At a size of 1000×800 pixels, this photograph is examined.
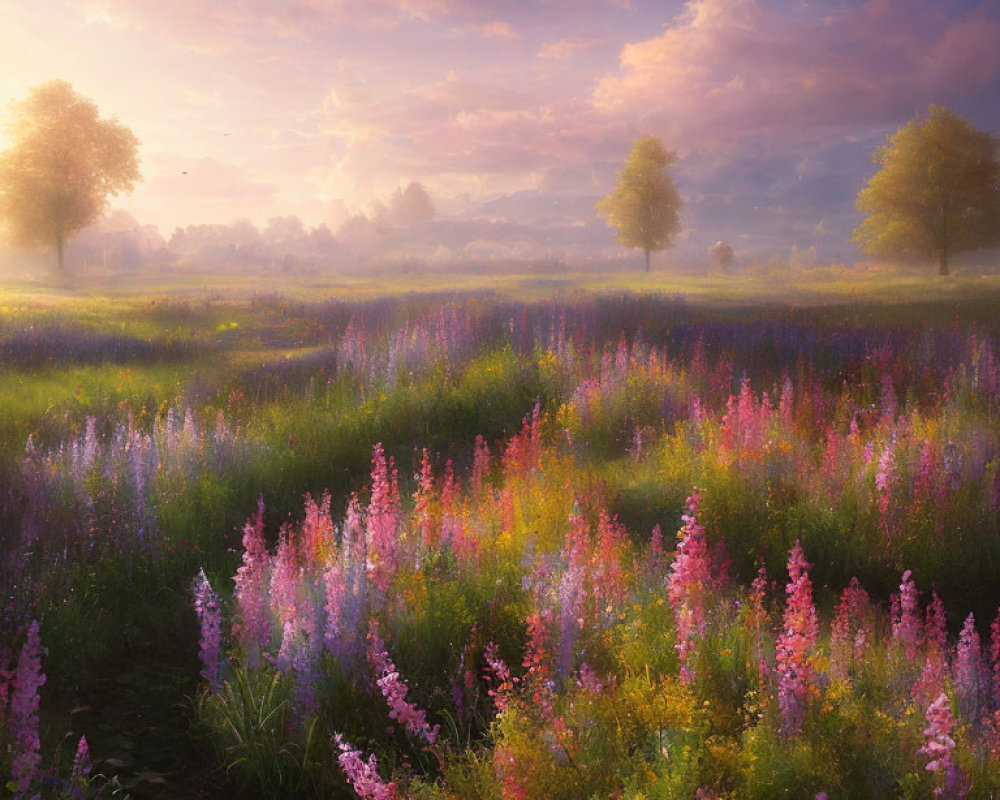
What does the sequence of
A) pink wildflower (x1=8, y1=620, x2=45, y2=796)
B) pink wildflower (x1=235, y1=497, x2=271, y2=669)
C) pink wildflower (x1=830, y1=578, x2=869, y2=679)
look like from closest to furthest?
pink wildflower (x1=8, y1=620, x2=45, y2=796) < pink wildflower (x1=830, y1=578, x2=869, y2=679) < pink wildflower (x1=235, y1=497, x2=271, y2=669)

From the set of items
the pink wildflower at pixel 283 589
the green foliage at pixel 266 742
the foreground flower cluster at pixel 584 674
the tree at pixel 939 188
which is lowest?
the green foliage at pixel 266 742

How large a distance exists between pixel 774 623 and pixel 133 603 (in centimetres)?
393

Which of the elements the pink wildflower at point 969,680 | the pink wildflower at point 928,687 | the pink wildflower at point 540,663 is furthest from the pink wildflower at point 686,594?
the pink wildflower at point 969,680

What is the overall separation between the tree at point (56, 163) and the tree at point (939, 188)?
42555mm

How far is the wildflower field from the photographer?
104 inches

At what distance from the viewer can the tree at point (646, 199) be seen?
5406 centimetres

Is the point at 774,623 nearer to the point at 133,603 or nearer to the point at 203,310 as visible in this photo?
the point at 133,603

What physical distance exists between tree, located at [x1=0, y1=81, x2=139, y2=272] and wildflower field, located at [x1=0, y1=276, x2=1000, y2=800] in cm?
3802

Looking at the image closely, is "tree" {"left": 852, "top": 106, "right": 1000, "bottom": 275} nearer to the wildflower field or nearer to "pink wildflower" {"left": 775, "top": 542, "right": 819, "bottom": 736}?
the wildflower field

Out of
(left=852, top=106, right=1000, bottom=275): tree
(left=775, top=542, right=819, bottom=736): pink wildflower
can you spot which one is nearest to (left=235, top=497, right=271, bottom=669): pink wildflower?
(left=775, top=542, right=819, bottom=736): pink wildflower

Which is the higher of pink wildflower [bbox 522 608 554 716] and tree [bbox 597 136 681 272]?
tree [bbox 597 136 681 272]

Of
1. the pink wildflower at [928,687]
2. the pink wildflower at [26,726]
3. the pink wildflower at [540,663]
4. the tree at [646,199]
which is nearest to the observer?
the pink wildflower at [26,726]

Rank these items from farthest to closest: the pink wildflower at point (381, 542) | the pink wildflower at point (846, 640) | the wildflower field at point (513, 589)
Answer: the pink wildflower at point (381, 542) < the pink wildflower at point (846, 640) < the wildflower field at point (513, 589)

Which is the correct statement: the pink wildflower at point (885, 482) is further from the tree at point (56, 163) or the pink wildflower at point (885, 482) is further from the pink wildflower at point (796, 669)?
the tree at point (56, 163)
